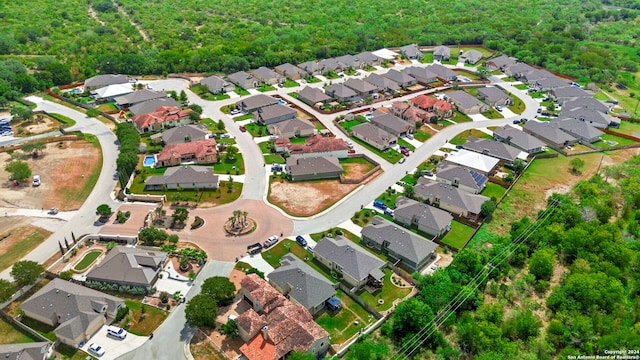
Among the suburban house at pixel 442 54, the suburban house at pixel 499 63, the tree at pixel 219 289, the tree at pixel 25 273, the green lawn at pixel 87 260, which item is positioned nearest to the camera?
the tree at pixel 219 289

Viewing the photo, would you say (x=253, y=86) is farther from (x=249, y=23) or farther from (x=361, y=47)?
(x=249, y=23)

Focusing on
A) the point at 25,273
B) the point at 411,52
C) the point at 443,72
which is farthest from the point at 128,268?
the point at 411,52

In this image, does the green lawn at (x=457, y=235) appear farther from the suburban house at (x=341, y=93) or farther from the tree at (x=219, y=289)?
the suburban house at (x=341, y=93)

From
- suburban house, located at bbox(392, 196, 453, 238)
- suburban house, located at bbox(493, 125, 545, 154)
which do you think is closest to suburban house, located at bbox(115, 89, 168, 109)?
suburban house, located at bbox(392, 196, 453, 238)

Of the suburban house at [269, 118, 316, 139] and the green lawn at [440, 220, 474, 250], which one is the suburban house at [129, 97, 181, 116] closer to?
the suburban house at [269, 118, 316, 139]

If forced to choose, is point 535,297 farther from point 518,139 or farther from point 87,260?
point 87,260

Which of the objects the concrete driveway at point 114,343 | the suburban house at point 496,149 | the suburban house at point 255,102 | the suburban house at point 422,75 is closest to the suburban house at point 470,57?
the suburban house at point 422,75
